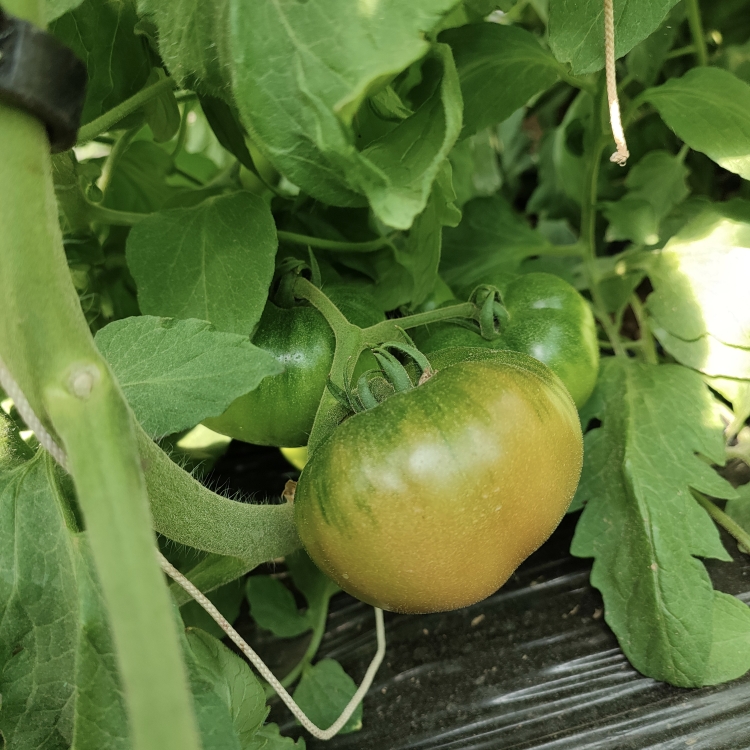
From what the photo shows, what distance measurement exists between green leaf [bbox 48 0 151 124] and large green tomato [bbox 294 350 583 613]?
1.16ft

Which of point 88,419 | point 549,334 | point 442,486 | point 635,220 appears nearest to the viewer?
point 88,419

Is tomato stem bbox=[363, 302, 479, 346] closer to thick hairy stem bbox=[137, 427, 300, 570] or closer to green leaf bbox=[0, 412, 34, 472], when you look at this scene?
thick hairy stem bbox=[137, 427, 300, 570]

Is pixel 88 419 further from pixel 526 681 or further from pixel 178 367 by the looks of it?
pixel 526 681

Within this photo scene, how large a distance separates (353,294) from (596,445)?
11.5 inches

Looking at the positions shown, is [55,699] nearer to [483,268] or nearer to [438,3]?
[438,3]

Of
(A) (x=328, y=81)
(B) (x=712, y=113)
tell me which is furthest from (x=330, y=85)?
(B) (x=712, y=113)

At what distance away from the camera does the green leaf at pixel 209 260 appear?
499mm

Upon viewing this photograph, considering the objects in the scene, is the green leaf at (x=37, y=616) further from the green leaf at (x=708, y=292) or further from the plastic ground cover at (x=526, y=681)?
the green leaf at (x=708, y=292)

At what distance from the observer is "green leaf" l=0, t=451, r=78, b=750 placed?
15.5 inches

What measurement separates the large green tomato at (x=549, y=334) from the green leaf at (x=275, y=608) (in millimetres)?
291

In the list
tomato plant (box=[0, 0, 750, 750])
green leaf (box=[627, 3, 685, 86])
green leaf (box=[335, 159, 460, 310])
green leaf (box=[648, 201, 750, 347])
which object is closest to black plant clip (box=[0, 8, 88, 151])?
tomato plant (box=[0, 0, 750, 750])

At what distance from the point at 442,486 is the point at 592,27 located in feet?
1.11

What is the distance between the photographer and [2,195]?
28 cm

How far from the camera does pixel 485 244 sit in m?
0.77
